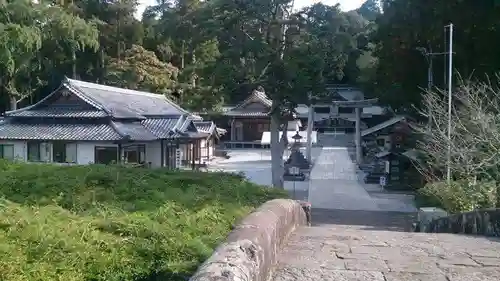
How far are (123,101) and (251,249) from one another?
90.6ft

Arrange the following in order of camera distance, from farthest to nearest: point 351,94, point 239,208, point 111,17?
1. point 351,94
2. point 111,17
3. point 239,208

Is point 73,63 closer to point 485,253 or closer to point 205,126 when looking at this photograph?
point 205,126

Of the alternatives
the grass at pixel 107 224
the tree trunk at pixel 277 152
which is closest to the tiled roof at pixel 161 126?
the tree trunk at pixel 277 152

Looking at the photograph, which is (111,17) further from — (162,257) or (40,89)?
(162,257)

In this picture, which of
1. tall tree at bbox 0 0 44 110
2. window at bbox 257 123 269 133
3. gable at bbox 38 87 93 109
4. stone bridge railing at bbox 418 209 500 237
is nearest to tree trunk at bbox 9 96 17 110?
gable at bbox 38 87 93 109

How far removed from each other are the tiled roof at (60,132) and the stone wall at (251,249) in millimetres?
20749

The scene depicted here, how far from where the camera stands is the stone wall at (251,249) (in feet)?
8.14

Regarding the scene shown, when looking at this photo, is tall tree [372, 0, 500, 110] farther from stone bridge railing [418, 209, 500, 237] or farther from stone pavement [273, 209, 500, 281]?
A: stone pavement [273, 209, 500, 281]

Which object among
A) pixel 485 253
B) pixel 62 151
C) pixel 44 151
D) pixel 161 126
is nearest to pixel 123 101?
pixel 161 126

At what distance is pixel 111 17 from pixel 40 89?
7769 mm

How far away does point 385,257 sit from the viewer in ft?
13.9

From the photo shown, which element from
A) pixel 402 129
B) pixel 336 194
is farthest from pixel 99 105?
pixel 402 129

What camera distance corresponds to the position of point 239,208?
5.05m

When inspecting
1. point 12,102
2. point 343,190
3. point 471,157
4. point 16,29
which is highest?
point 16,29
